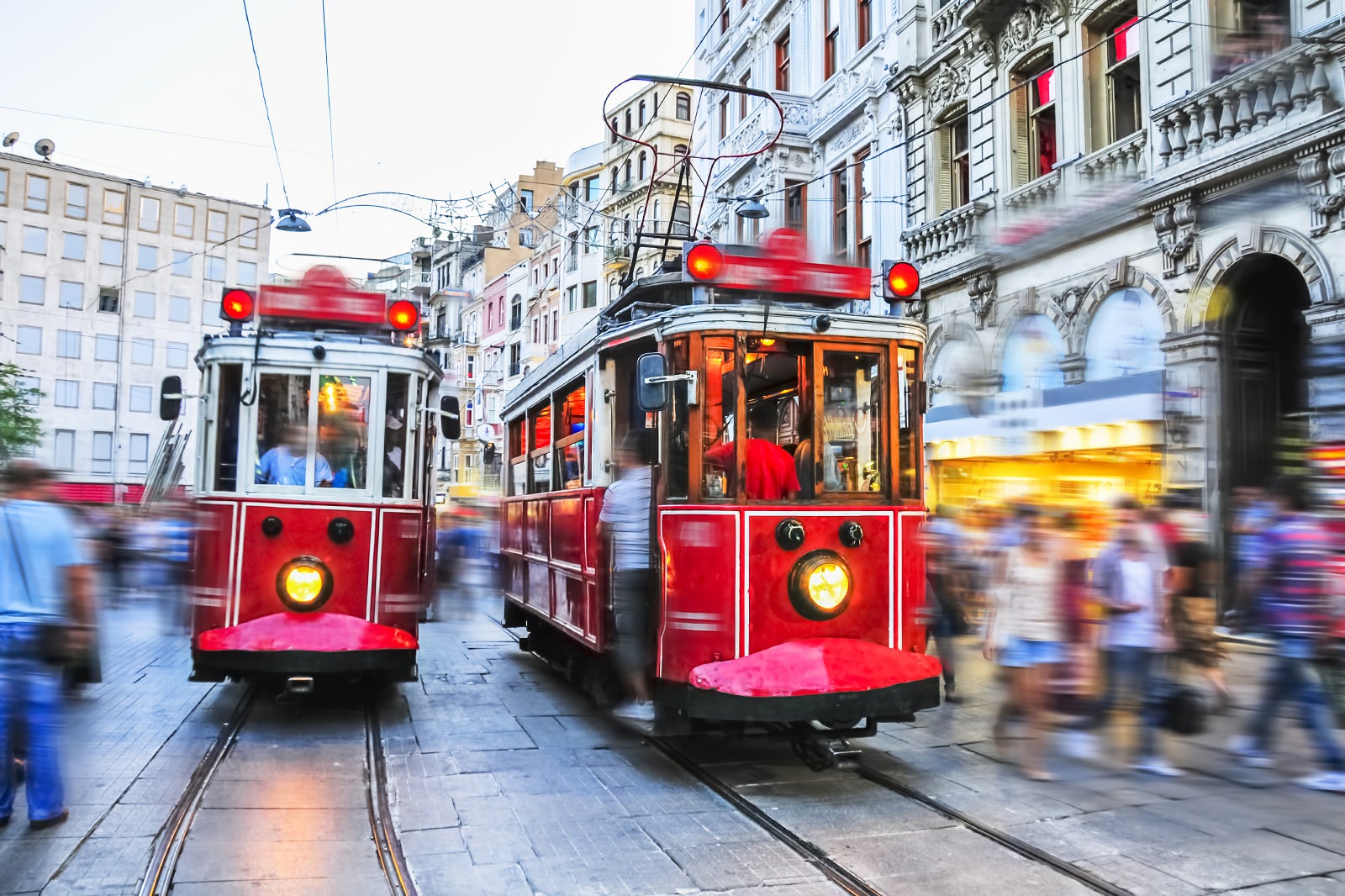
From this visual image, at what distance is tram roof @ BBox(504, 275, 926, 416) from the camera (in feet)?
21.9

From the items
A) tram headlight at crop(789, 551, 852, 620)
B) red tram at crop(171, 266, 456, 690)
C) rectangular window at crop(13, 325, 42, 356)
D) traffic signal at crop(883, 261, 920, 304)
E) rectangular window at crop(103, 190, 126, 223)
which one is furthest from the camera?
rectangular window at crop(103, 190, 126, 223)

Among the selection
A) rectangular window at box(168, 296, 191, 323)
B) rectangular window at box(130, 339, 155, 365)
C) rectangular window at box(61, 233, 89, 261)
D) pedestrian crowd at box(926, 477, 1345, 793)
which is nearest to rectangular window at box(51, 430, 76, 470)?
rectangular window at box(130, 339, 155, 365)

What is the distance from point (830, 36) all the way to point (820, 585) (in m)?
18.5

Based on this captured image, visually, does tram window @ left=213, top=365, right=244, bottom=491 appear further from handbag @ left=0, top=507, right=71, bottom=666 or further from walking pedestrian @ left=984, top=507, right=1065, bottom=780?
walking pedestrian @ left=984, top=507, right=1065, bottom=780

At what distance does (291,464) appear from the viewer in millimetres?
8242

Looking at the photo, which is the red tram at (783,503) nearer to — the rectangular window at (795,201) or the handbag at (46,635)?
the handbag at (46,635)

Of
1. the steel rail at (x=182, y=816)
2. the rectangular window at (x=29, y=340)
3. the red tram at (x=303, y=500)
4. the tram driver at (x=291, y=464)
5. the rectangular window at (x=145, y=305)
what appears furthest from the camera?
the rectangular window at (x=145, y=305)

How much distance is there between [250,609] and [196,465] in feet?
4.21

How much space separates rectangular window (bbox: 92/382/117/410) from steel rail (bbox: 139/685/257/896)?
5040 cm

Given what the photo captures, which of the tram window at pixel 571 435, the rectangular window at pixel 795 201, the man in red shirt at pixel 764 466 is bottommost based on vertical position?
the man in red shirt at pixel 764 466

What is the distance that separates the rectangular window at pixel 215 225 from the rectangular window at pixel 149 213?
2.34 metres

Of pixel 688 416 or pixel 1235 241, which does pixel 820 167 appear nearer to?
pixel 1235 241

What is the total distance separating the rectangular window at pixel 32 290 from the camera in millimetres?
50562

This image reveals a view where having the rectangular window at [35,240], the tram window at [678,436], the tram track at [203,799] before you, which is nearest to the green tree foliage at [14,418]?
the rectangular window at [35,240]
